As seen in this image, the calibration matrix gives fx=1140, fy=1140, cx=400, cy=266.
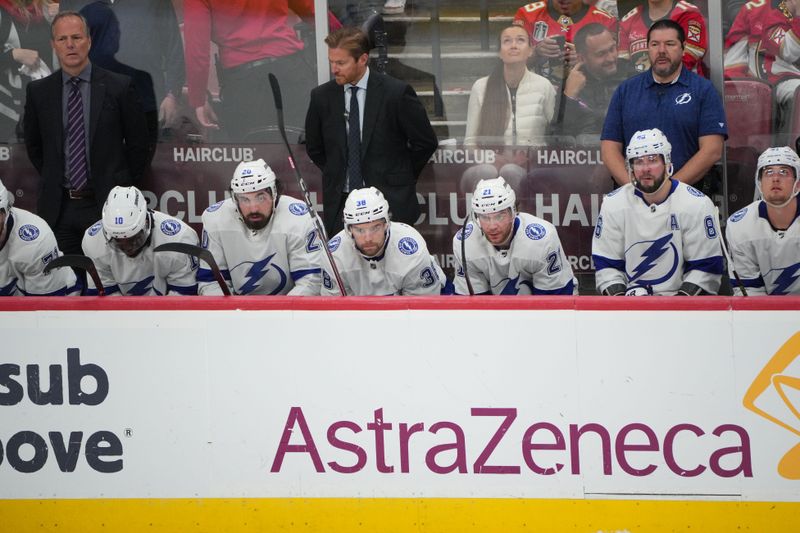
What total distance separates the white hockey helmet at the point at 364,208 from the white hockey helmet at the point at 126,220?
115 centimetres

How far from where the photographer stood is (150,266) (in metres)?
6.12

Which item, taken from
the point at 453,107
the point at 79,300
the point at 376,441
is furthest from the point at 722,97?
the point at 79,300

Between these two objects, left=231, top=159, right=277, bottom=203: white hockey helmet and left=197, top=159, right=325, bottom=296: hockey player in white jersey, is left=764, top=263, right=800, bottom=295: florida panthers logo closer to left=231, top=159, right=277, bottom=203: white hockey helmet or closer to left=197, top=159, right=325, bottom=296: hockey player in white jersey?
left=197, top=159, right=325, bottom=296: hockey player in white jersey

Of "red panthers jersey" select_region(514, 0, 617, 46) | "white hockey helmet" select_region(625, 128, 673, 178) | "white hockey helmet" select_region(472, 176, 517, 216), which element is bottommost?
"white hockey helmet" select_region(472, 176, 517, 216)

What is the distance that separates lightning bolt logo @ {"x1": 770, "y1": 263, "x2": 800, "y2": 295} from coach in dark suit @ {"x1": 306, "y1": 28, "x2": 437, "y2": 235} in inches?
80.3

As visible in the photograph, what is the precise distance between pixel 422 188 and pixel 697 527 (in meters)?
3.58

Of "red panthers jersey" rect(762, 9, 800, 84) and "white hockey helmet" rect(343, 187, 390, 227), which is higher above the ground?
"red panthers jersey" rect(762, 9, 800, 84)

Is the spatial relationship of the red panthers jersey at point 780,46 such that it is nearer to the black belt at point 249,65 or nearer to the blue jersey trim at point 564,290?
the blue jersey trim at point 564,290

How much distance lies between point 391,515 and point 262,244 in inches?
89.6

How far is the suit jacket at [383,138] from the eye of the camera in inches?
257

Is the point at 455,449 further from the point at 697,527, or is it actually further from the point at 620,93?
the point at 620,93

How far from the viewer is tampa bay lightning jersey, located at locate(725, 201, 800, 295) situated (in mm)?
5973

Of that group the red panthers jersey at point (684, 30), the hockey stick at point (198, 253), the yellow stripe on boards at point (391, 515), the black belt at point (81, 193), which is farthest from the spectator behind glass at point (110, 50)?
the yellow stripe on boards at point (391, 515)

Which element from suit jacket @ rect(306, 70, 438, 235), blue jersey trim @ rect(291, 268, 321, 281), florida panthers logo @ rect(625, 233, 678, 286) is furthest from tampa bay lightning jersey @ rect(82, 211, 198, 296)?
florida panthers logo @ rect(625, 233, 678, 286)
